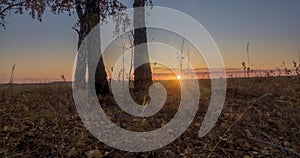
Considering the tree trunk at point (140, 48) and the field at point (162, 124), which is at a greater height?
the tree trunk at point (140, 48)

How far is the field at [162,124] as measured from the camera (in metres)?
4.59

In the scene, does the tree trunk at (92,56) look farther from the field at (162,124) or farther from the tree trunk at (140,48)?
the field at (162,124)

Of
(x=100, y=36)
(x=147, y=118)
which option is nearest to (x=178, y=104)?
(x=147, y=118)

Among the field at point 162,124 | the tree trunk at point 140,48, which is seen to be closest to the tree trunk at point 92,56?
the tree trunk at point 140,48

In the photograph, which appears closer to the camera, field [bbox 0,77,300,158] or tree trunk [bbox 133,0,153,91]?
field [bbox 0,77,300,158]

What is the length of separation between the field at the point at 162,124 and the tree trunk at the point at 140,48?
82.6 inches

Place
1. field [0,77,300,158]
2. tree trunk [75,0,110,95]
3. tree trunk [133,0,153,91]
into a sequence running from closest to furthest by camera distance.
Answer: field [0,77,300,158], tree trunk [75,0,110,95], tree trunk [133,0,153,91]

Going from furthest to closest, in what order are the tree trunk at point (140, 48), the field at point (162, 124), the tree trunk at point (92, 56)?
1. the tree trunk at point (140, 48)
2. the tree trunk at point (92, 56)
3. the field at point (162, 124)

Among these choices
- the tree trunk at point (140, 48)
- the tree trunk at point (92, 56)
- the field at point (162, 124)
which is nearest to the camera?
the field at point (162, 124)

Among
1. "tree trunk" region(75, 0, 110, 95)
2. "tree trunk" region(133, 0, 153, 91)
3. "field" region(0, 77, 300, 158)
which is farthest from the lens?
"tree trunk" region(133, 0, 153, 91)

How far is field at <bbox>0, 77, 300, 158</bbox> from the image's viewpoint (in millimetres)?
4594

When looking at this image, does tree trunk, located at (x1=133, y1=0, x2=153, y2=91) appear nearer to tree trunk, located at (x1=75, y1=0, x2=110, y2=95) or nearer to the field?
tree trunk, located at (x1=75, y1=0, x2=110, y2=95)

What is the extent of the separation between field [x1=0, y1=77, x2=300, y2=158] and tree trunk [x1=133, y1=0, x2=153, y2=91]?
2098 mm

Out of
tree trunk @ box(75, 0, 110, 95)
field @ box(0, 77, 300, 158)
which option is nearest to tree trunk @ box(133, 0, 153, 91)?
tree trunk @ box(75, 0, 110, 95)
